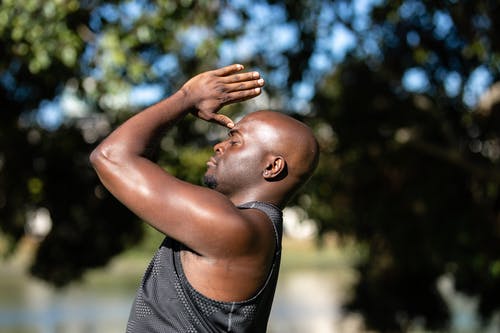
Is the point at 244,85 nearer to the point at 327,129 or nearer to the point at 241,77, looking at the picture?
the point at 241,77

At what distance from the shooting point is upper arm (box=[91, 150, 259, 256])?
2.50m

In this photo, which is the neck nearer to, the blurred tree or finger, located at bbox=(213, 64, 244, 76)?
finger, located at bbox=(213, 64, 244, 76)

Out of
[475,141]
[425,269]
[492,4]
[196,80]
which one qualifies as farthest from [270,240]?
[425,269]

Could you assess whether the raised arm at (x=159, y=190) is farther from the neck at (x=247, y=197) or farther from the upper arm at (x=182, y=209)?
the neck at (x=247, y=197)

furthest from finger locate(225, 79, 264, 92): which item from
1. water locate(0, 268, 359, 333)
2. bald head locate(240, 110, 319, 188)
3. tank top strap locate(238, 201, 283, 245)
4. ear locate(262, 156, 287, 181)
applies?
water locate(0, 268, 359, 333)

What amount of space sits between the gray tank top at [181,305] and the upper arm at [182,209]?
0.15 metres

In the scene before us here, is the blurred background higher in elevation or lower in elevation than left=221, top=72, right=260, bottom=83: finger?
lower

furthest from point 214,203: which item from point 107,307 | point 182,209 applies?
point 107,307

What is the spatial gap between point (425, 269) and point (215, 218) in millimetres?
13588

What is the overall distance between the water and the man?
1413 cm

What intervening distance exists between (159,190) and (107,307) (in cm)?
2686

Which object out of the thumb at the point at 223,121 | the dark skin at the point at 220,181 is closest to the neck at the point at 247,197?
the dark skin at the point at 220,181

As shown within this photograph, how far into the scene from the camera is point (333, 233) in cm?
1622

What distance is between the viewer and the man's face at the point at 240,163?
2.75 meters
